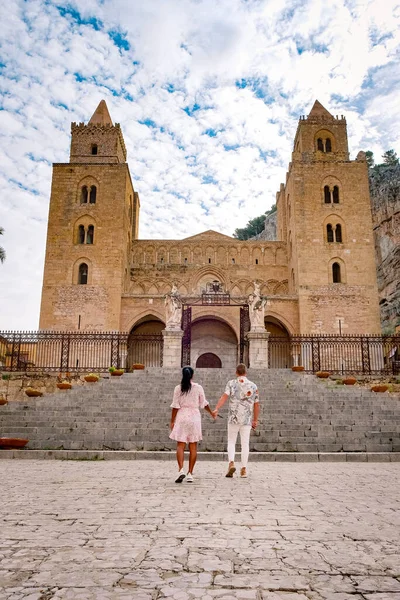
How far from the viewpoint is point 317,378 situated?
17125 millimetres

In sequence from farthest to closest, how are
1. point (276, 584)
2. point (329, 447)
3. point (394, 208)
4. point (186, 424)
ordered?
point (394, 208)
point (329, 447)
point (186, 424)
point (276, 584)

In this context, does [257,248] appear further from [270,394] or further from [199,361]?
[270,394]

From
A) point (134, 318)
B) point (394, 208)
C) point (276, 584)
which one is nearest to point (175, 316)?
point (134, 318)

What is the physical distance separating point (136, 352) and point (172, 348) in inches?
394

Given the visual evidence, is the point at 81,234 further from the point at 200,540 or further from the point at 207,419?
the point at 200,540

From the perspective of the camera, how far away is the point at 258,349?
1919 centimetres

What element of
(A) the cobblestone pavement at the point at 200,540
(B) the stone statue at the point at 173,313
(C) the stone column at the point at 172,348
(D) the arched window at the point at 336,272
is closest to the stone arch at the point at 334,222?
(D) the arched window at the point at 336,272

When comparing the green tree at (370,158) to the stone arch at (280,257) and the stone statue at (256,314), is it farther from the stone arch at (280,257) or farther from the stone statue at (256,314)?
the stone statue at (256,314)

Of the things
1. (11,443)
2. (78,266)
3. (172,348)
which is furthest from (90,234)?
(11,443)

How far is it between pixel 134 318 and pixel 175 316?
997cm

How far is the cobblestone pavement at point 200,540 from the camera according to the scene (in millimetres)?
2369

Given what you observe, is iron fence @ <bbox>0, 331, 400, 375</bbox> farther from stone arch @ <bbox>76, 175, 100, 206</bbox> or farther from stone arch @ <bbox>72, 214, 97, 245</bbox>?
stone arch @ <bbox>76, 175, 100, 206</bbox>

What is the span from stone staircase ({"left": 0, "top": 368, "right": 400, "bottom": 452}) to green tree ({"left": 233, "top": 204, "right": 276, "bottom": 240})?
5100 cm

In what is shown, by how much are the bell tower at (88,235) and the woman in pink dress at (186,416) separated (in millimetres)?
22548
